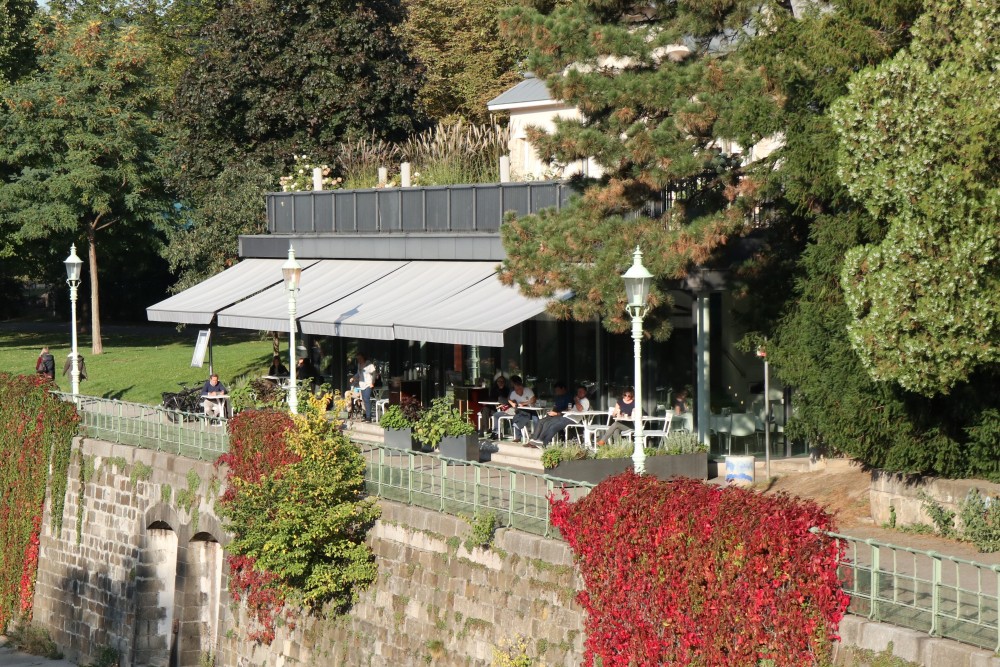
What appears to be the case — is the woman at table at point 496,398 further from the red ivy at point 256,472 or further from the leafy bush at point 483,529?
the leafy bush at point 483,529

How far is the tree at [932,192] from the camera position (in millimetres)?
14664

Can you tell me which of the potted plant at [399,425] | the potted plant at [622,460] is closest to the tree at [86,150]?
the potted plant at [399,425]

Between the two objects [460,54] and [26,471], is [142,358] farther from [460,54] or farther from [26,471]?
[26,471]

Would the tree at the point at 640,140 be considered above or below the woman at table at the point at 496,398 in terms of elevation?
above

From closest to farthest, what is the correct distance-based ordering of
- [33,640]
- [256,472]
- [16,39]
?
[256,472] → [33,640] → [16,39]

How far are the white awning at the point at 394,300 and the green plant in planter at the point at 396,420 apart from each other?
61.3 inches

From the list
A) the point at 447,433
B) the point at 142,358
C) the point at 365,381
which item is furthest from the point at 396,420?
the point at 142,358

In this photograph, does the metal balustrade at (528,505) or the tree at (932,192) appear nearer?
the metal balustrade at (528,505)

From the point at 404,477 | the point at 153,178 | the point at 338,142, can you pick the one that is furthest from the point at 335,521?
the point at 153,178

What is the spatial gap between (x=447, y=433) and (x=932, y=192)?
351 inches

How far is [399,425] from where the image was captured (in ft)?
72.5

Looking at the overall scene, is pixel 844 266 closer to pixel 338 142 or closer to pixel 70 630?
pixel 70 630

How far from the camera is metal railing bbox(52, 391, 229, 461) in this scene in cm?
2319

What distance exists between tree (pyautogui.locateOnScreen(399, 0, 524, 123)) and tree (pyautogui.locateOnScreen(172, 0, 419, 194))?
26.2 feet
